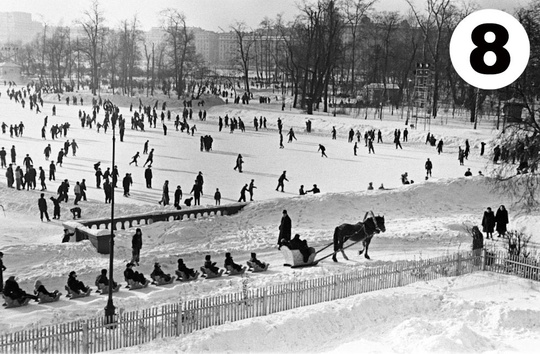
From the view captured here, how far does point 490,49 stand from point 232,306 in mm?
8049

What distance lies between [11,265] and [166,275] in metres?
4.26

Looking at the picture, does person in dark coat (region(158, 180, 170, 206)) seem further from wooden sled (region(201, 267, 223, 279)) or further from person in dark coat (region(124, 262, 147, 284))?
person in dark coat (region(124, 262, 147, 284))

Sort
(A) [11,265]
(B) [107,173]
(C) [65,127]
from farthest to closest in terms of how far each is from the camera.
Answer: (C) [65,127] < (B) [107,173] < (A) [11,265]

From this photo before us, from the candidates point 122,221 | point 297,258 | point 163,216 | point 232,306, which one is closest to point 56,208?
point 122,221

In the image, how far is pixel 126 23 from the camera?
59.8 m

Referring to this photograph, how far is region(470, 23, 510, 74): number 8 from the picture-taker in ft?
47.2

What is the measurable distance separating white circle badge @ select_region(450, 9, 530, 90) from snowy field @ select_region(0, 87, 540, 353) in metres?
4.59

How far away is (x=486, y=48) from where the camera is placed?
1442 cm

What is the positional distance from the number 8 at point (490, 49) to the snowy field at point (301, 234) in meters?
4.77

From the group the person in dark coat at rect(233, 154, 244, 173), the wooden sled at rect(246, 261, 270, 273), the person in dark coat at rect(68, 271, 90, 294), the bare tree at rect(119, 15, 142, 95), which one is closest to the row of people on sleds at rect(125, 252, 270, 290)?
the wooden sled at rect(246, 261, 270, 273)

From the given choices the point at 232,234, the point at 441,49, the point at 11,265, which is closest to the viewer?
the point at 11,265

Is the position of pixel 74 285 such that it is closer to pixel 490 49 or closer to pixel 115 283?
pixel 115 283

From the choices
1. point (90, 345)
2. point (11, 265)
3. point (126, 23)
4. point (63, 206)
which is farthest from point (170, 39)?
point (90, 345)

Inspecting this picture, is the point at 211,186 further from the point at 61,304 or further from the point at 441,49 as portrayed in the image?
the point at 441,49
